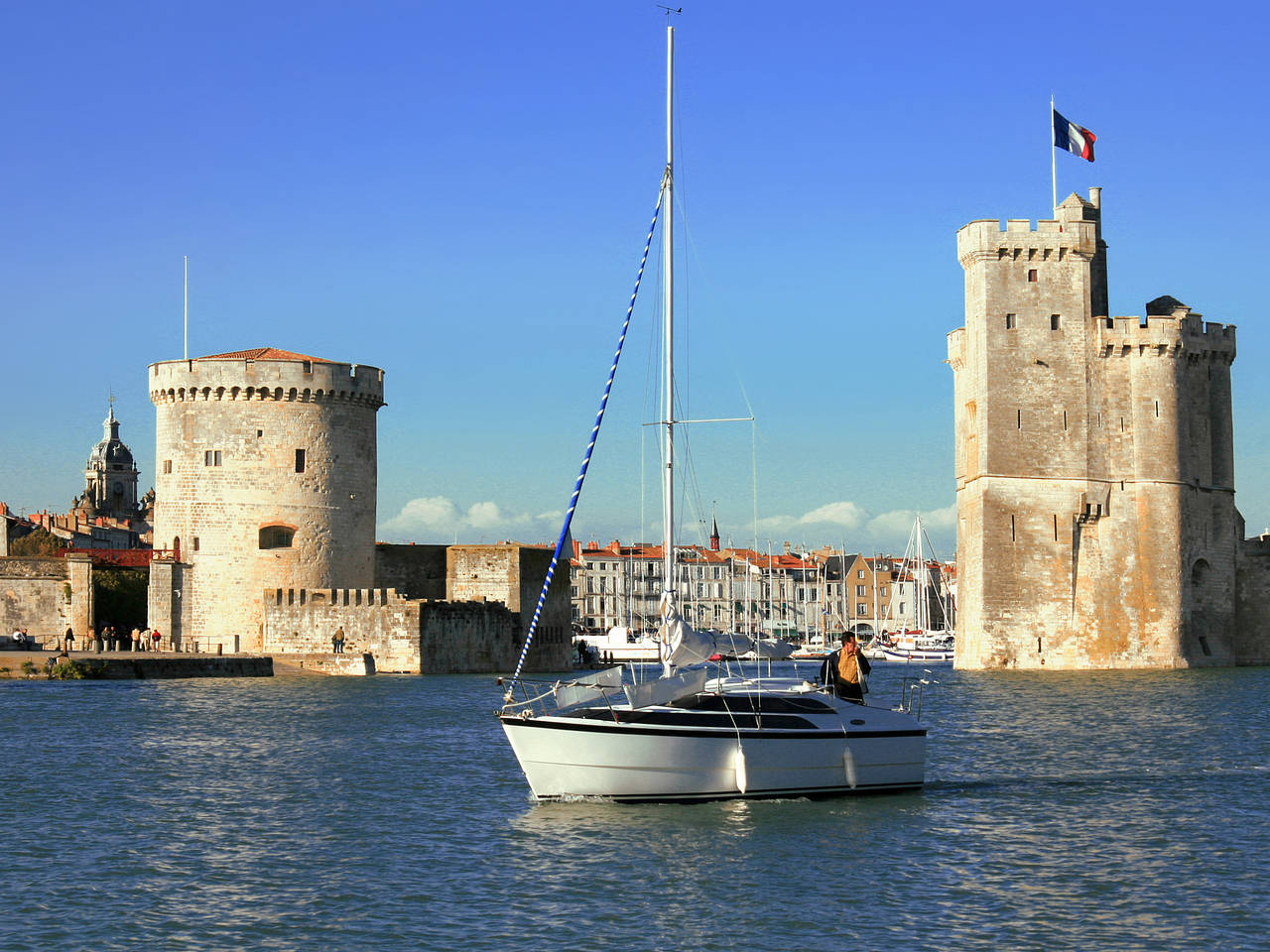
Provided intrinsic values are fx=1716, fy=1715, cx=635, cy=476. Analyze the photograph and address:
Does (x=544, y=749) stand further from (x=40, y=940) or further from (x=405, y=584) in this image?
(x=405, y=584)

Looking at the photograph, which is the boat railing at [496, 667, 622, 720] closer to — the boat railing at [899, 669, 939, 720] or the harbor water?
the harbor water

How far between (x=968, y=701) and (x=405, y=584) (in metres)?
21.2

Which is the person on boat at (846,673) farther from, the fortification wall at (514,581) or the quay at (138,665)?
the fortification wall at (514,581)

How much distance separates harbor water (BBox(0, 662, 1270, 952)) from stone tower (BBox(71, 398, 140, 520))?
397 ft

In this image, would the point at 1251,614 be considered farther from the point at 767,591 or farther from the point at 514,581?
the point at 767,591

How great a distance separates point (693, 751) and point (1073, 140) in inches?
1485

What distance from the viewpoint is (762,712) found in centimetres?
1986

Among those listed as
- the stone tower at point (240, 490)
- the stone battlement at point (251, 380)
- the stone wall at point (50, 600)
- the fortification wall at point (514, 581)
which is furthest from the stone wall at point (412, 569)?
the stone wall at point (50, 600)

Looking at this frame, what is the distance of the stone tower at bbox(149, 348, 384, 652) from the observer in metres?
49.5

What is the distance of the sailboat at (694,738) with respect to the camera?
19.4m

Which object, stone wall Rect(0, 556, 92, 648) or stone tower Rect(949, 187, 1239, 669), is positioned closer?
stone tower Rect(949, 187, 1239, 669)

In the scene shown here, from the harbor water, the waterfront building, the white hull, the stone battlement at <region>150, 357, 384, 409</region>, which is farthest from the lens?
the waterfront building

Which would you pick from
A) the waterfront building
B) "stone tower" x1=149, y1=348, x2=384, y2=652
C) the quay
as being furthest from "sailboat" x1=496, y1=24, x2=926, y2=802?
the waterfront building

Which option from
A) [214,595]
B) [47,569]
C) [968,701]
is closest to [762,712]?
[968,701]
